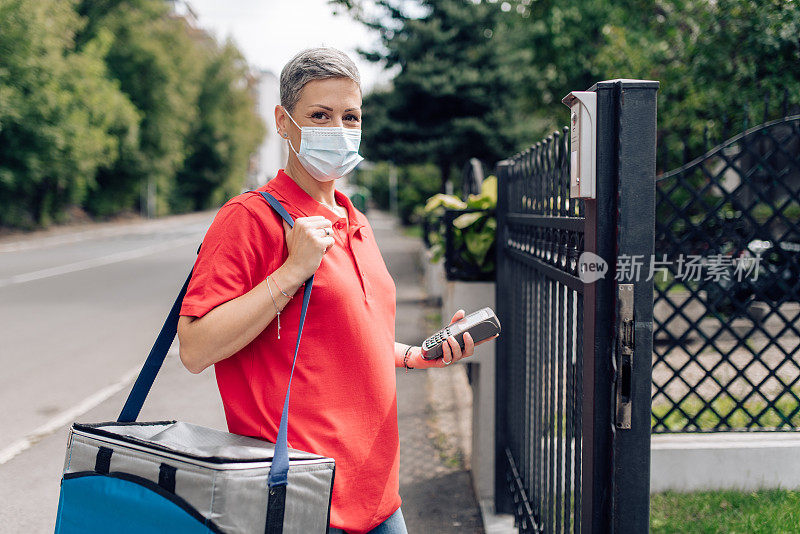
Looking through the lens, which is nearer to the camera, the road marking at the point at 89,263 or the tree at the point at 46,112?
the road marking at the point at 89,263

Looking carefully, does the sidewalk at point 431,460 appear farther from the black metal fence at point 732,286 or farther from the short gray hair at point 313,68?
the short gray hair at point 313,68

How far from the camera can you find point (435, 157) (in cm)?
1691

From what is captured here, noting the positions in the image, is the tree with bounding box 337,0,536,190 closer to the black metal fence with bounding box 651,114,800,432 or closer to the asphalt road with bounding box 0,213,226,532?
the asphalt road with bounding box 0,213,226,532

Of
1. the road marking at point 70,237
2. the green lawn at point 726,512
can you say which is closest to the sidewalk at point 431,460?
the green lawn at point 726,512

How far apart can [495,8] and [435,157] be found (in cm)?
378

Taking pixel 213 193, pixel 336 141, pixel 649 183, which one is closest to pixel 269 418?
pixel 336 141

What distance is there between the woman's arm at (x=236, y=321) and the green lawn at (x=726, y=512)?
8.49 ft

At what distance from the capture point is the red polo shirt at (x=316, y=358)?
5.12 feet

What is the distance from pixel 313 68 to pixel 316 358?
28.1 inches

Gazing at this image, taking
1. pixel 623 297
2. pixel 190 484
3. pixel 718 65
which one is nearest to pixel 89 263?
pixel 718 65

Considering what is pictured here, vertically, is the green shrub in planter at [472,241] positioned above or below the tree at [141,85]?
below

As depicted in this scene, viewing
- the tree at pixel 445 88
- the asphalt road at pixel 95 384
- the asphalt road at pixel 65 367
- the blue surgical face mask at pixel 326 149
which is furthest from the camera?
the tree at pixel 445 88

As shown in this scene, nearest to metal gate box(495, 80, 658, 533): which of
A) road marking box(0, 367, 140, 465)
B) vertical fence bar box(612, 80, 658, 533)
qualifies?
vertical fence bar box(612, 80, 658, 533)

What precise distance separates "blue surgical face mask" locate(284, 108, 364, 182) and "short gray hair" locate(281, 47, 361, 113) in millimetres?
86
